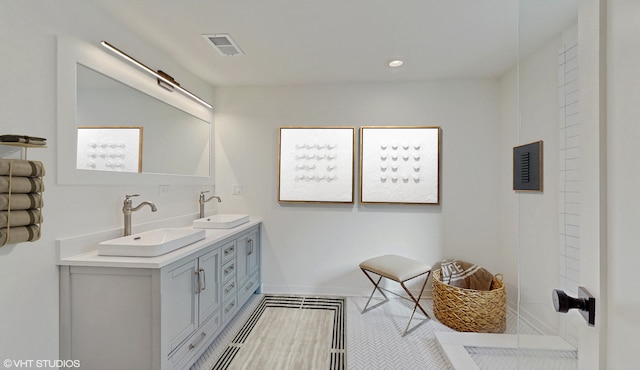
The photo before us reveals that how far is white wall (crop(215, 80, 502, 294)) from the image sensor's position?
2.87 m

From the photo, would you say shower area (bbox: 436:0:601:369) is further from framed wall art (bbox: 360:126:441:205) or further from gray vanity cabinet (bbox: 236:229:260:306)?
gray vanity cabinet (bbox: 236:229:260:306)

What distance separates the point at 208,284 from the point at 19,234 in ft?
3.42

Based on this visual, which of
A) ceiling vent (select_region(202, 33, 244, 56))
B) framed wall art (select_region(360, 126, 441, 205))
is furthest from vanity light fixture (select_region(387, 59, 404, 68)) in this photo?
ceiling vent (select_region(202, 33, 244, 56))

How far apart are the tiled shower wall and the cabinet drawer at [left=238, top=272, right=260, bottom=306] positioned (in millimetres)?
2362

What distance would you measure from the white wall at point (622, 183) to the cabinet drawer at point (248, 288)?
2464 mm

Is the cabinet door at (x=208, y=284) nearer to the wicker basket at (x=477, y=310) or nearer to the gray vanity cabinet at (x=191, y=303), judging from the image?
the gray vanity cabinet at (x=191, y=303)

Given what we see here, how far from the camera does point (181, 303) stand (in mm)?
1687

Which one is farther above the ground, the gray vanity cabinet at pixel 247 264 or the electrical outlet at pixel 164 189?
the electrical outlet at pixel 164 189

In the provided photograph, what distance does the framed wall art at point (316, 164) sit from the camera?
9.73 feet

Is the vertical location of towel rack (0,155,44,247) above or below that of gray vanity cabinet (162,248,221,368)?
above

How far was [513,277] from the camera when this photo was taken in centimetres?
259

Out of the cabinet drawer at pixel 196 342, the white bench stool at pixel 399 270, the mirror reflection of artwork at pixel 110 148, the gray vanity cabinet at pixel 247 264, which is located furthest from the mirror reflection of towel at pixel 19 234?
the white bench stool at pixel 399 270

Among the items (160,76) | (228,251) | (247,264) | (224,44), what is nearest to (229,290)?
(228,251)

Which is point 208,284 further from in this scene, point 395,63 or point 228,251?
point 395,63
